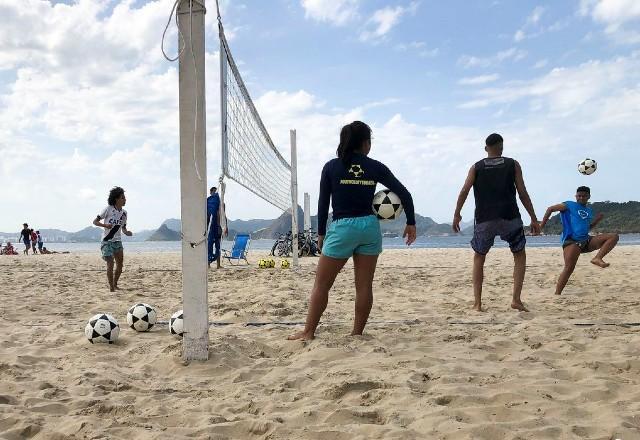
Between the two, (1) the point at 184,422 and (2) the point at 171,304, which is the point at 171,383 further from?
(2) the point at 171,304

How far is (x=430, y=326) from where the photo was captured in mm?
3996

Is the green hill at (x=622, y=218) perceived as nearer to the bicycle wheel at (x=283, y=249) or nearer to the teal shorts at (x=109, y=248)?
the bicycle wheel at (x=283, y=249)

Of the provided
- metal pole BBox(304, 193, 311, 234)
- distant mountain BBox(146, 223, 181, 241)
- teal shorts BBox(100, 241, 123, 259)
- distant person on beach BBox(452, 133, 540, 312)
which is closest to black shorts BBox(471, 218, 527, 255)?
distant person on beach BBox(452, 133, 540, 312)

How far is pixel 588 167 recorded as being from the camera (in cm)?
687

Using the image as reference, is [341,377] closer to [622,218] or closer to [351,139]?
[351,139]

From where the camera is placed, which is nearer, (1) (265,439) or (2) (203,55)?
(1) (265,439)

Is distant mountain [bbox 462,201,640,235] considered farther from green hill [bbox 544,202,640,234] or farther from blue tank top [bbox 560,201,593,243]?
blue tank top [bbox 560,201,593,243]

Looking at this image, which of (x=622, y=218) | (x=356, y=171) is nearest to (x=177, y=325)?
(x=356, y=171)

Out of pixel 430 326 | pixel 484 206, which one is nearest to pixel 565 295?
pixel 484 206

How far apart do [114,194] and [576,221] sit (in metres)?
5.27

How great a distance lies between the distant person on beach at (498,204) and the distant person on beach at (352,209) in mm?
1509

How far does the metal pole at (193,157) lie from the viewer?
9.84 ft

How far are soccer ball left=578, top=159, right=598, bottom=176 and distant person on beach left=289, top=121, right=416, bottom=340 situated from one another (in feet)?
14.7

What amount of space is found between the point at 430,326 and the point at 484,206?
4.40 feet
